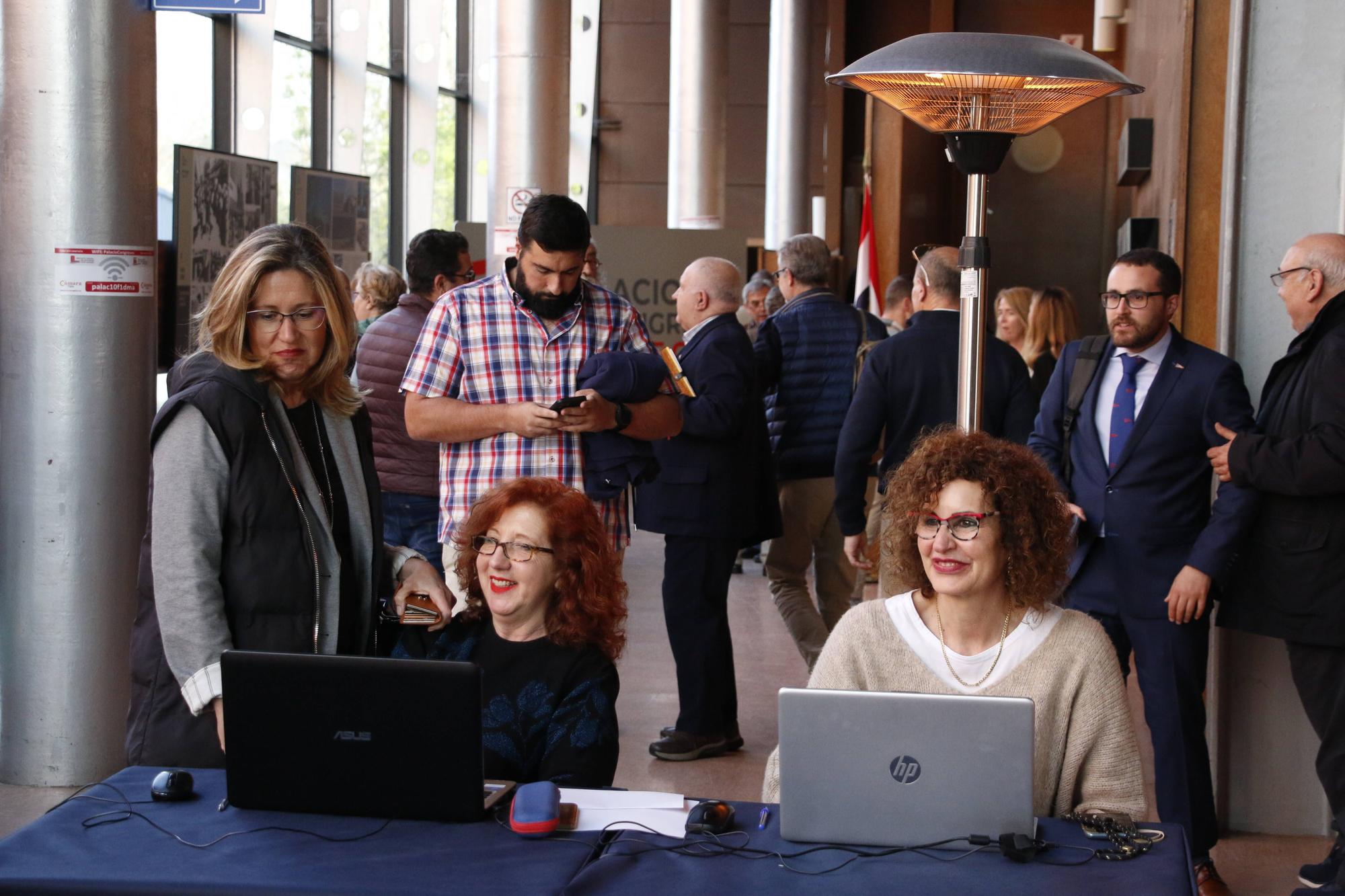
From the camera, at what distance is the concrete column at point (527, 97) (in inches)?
330

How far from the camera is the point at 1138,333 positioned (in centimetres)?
388

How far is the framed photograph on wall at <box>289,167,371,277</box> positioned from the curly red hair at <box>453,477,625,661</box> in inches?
159

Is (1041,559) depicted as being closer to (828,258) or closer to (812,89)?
(828,258)

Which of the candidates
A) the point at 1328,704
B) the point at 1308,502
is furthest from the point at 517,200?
the point at 1328,704

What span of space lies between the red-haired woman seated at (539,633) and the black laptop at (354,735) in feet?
1.52

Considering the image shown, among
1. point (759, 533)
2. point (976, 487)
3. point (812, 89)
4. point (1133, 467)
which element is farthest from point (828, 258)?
point (812, 89)

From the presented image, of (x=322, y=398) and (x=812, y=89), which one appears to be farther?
(x=812, y=89)

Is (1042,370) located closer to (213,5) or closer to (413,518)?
(413,518)

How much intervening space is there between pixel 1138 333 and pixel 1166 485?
402 mm

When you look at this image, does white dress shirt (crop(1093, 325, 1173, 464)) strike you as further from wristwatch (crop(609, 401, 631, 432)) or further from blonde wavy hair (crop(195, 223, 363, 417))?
blonde wavy hair (crop(195, 223, 363, 417))

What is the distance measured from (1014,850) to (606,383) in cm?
203

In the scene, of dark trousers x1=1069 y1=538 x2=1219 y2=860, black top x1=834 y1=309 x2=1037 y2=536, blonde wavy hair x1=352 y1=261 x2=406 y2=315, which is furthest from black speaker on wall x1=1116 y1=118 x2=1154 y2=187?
dark trousers x1=1069 y1=538 x2=1219 y2=860

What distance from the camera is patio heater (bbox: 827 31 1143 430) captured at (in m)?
3.06

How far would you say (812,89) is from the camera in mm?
18422
